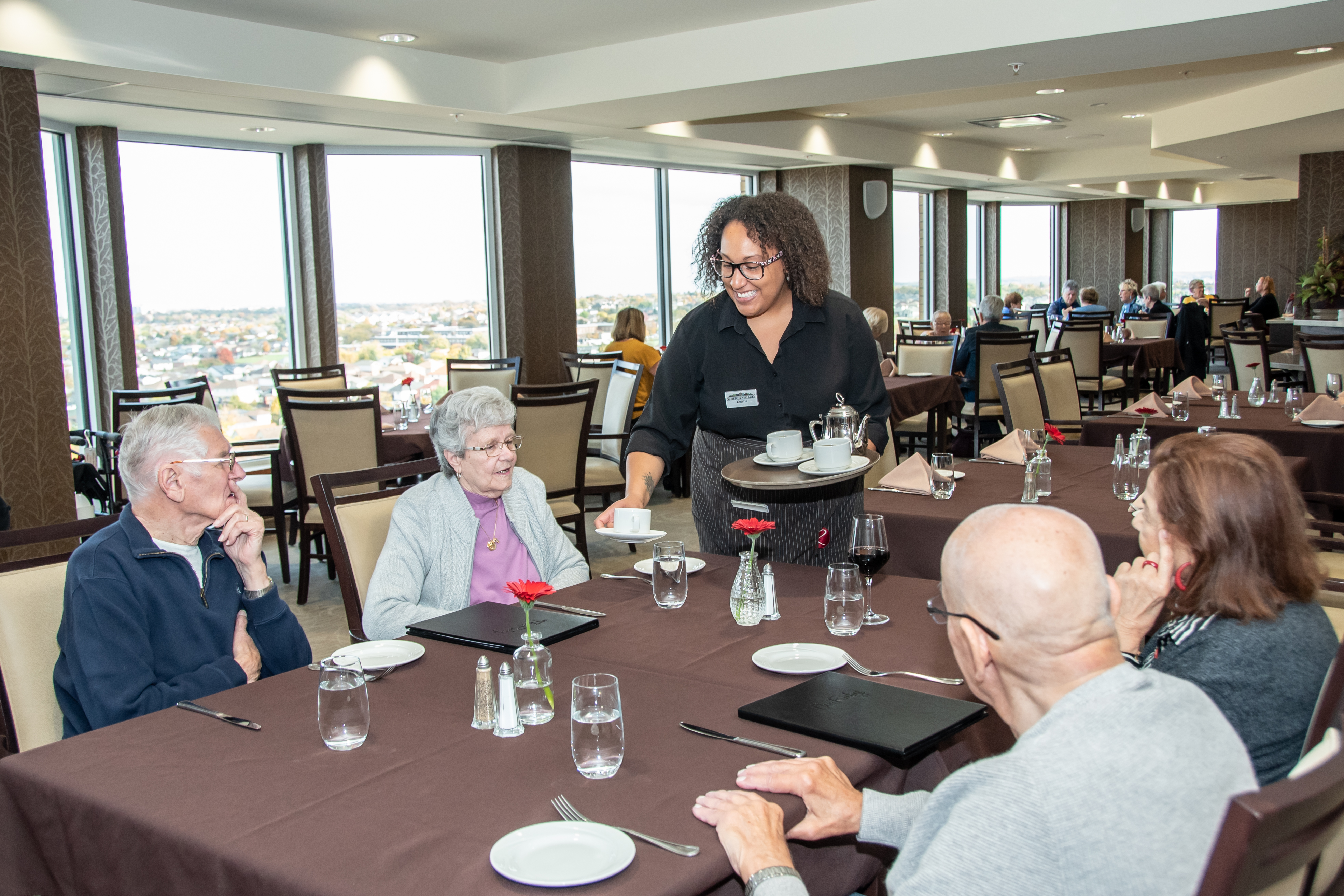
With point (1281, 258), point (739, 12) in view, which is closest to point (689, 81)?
point (739, 12)

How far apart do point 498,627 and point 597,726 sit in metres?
0.73

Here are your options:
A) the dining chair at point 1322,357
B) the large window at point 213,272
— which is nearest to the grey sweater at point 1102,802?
the dining chair at point 1322,357

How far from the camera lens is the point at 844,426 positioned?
8.71ft

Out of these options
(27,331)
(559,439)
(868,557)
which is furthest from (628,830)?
(27,331)

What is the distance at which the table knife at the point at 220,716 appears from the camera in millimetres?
1669

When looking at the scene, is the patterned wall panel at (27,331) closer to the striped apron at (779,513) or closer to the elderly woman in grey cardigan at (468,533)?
the elderly woman in grey cardigan at (468,533)

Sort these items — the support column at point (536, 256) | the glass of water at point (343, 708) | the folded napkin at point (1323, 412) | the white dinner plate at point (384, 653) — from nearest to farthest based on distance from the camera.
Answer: the glass of water at point (343, 708) → the white dinner plate at point (384, 653) → the folded napkin at point (1323, 412) → the support column at point (536, 256)

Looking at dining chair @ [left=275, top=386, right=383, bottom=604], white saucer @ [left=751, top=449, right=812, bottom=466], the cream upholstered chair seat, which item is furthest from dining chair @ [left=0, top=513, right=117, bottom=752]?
dining chair @ [left=275, top=386, right=383, bottom=604]

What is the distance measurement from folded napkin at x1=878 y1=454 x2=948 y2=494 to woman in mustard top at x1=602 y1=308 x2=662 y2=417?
3960 millimetres

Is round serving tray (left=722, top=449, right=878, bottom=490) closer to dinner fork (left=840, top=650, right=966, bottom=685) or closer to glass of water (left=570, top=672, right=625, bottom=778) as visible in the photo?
dinner fork (left=840, top=650, right=966, bottom=685)

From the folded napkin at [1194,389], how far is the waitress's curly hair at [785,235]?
125 inches

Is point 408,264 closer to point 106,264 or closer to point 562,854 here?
point 106,264

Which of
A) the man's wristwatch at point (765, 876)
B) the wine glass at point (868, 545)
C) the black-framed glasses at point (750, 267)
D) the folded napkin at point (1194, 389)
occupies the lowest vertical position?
the man's wristwatch at point (765, 876)

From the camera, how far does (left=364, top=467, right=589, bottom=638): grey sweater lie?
2.42 metres
